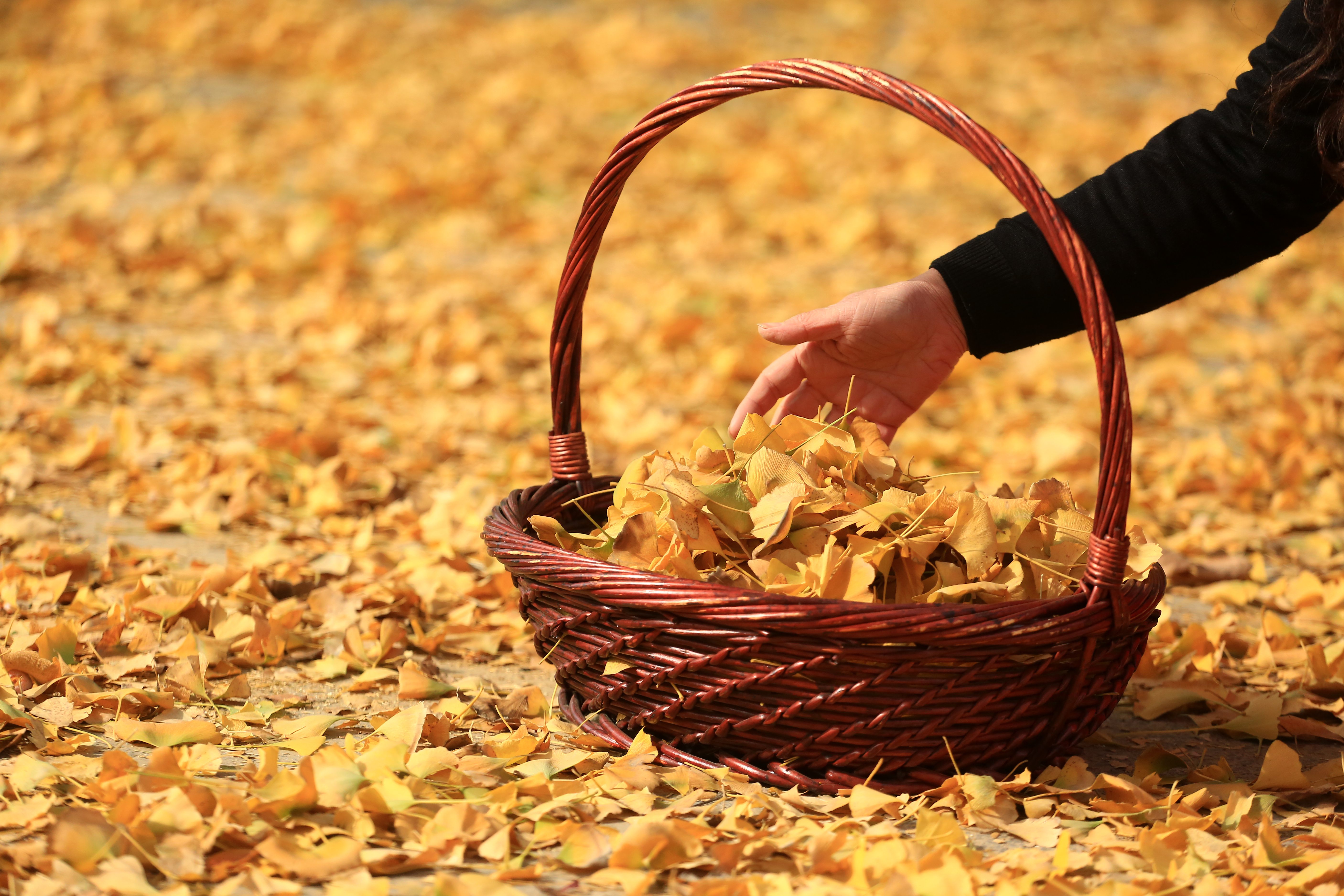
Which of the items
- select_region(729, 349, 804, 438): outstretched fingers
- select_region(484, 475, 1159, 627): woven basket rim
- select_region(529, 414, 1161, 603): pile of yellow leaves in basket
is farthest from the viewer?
select_region(729, 349, 804, 438): outstretched fingers

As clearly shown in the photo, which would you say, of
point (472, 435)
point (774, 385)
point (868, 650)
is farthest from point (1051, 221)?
point (472, 435)

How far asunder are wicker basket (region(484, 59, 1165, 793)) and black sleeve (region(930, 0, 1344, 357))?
32 centimetres

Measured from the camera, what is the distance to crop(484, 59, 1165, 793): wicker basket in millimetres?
1350

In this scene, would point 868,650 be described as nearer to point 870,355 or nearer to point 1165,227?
point 870,355

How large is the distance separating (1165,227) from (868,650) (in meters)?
0.83

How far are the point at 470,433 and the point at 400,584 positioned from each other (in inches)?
42.3

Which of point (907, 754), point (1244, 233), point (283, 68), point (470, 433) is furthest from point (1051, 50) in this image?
point (907, 754)

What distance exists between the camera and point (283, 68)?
681 cm

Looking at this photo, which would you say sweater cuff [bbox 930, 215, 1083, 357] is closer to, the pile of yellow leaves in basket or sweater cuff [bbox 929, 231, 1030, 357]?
sweater cuff [bbox 929, 231, 1030, 357]

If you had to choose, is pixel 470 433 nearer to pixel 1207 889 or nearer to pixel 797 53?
pixel 1207 889

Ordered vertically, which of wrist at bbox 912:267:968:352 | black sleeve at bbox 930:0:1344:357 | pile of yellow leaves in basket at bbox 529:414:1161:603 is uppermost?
black sleeve at bbox 930:0:1344:357

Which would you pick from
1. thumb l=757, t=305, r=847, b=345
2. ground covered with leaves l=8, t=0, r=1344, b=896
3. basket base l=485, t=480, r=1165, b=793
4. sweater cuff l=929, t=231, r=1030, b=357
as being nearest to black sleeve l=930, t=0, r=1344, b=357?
sweater cuff l=929, t=231, r=1030, b=357

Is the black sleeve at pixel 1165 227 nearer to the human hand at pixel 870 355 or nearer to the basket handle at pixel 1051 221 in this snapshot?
the human hand at pixel 870 355

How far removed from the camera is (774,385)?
6.31 ft
